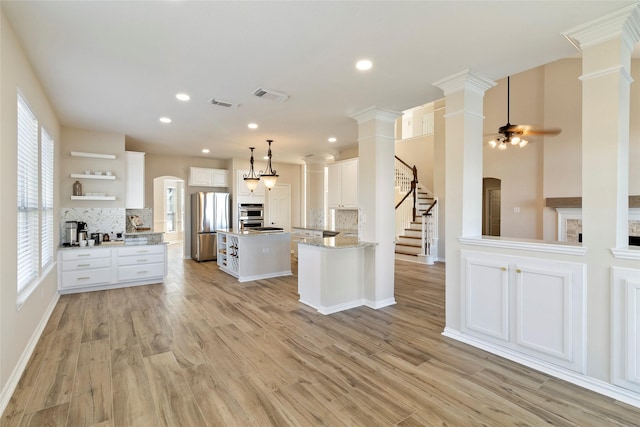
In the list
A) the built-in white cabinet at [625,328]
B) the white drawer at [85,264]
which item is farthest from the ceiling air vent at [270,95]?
the white drawer at [85,264]

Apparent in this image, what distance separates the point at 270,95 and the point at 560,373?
3.87m

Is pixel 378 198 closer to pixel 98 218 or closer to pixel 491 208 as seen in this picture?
pixel 98 218

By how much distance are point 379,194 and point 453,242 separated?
4.16 feet

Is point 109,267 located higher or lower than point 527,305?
lower

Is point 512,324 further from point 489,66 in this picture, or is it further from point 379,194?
point 489,66

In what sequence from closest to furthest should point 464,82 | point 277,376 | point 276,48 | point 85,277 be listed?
point 277,376 → point 276,48 → point 464,82 → point 85,277

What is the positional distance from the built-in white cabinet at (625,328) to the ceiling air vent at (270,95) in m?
3.48

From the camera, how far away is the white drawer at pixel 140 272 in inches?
209

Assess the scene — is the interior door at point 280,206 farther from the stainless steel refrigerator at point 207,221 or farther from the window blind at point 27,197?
the window blind at point 27,197

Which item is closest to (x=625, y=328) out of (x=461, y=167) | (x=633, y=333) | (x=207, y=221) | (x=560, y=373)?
(x=633, y=333)

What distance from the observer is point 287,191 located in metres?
9.34

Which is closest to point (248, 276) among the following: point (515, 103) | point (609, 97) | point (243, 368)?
point (243, 368)

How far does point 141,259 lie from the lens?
546 centimetres

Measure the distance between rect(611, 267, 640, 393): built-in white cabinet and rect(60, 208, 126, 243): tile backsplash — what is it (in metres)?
6.78
